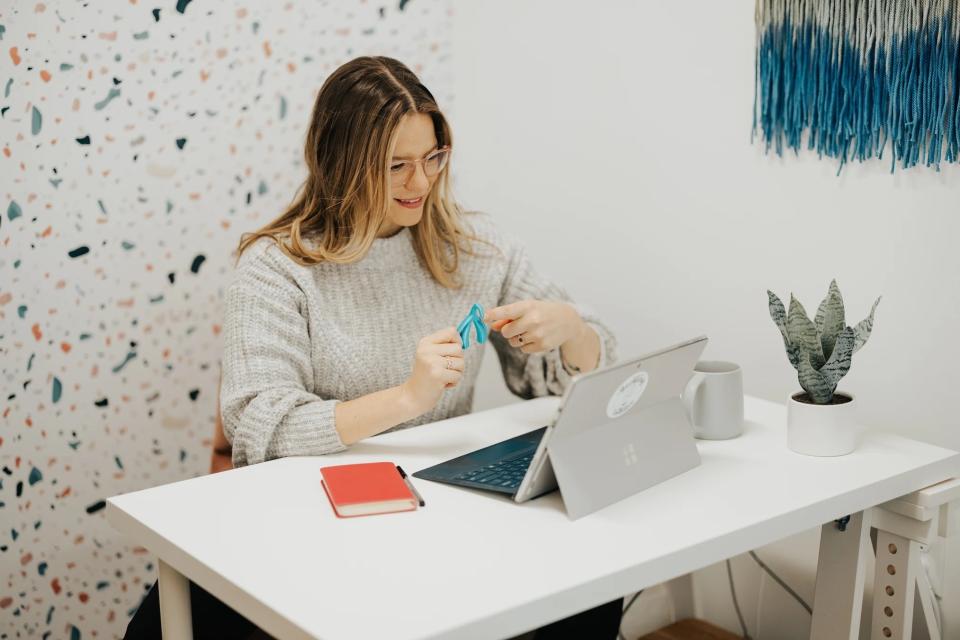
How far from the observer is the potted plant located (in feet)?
4.70

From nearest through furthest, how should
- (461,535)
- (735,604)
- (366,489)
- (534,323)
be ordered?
1. (461,535)
2. (366,489)
3. (534,323)
4. (735,604)

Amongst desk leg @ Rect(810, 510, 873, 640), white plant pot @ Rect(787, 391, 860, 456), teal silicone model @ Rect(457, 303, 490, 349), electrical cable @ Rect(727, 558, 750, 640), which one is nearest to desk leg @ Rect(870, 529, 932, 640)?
desk leg @ Rect(810, 510, 873, 640)

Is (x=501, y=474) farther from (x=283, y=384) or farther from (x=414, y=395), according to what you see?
(x=283, y=384)

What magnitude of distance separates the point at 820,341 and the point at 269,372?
0.82 metres

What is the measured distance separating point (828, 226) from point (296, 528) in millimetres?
1078

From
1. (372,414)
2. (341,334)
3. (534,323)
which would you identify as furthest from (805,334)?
(341,334)

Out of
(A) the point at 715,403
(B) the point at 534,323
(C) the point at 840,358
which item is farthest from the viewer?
(B) the point at 534,323

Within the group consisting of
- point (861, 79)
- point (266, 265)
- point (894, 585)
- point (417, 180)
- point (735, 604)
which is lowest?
point (735, 604)

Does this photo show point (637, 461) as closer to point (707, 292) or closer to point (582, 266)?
point (707, 292)

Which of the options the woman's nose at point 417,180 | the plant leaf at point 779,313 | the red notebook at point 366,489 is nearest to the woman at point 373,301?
the woman's nose at point 417,180

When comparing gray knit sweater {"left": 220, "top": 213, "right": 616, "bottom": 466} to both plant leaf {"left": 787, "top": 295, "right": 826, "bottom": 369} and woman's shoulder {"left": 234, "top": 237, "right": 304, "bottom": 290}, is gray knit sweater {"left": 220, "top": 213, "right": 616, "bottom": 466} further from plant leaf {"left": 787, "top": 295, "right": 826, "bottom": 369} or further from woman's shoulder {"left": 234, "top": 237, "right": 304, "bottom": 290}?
plant leaf {"left": 787, "top": 295, "right": 826, "bottom": 369}

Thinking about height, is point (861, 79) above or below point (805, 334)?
above

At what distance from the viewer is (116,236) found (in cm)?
196

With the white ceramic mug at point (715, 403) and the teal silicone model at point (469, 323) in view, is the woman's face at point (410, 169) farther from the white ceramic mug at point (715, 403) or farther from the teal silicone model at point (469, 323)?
the white ceramic mug at point (715, 403)
